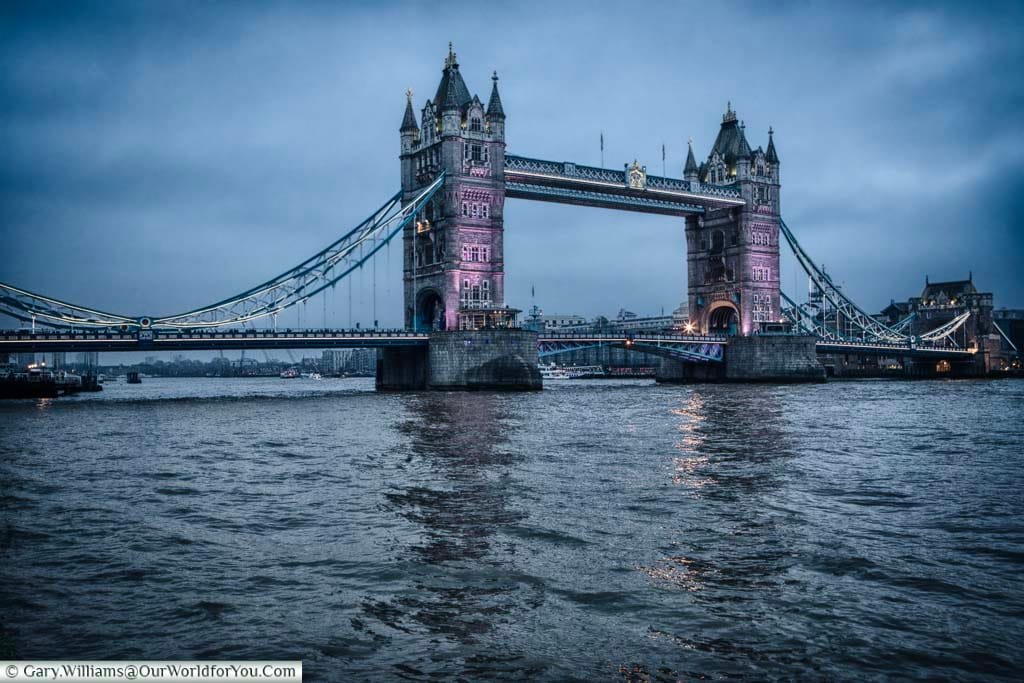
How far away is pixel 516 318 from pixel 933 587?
66.8m

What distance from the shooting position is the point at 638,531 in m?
13.8

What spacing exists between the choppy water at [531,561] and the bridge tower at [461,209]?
50859 millimetres

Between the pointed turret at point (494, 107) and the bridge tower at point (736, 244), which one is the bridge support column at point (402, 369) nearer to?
the pointed turret at point (494, 107)

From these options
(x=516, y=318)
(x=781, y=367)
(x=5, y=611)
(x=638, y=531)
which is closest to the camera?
(x=5, y=611)

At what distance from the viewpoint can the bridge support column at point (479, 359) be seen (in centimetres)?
7081

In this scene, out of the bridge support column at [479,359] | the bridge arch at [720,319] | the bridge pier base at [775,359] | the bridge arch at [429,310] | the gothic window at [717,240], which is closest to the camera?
the bridge support column at [479,359]

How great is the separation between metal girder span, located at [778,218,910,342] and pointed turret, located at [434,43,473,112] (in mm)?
46051

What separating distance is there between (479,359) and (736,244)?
44428 mm

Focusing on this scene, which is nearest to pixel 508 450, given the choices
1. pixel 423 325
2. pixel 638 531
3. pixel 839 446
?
pixel 839 446

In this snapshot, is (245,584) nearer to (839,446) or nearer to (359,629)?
(359,629)

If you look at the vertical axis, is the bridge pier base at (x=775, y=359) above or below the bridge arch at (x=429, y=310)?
below

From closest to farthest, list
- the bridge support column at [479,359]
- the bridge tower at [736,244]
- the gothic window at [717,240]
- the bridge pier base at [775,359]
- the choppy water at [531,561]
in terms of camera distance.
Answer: the choppy water at [531,561] < the bridge support column at [479,359] < the bridge pier base at [775,359] < the bridge tower at [736,244] < the gothic window at [717,240]

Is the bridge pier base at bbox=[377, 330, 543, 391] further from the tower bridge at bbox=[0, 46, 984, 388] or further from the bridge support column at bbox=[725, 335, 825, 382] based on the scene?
the bridge support column at bbox=[725, 335, 825, 382]

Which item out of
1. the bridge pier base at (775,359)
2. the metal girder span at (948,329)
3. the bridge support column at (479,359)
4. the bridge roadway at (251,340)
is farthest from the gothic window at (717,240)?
the bridge support column at (479,359)
